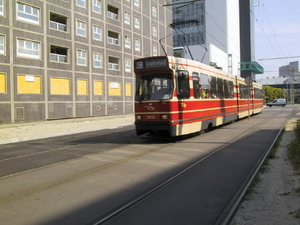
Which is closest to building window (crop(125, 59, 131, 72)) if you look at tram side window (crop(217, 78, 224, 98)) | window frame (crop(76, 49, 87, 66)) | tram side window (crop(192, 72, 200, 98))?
window frame (crop(76, 49, 87, 66))

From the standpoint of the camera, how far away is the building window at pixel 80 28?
31.8 m

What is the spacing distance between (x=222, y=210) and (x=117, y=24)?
3556cm

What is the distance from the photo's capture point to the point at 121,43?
38.1 meters

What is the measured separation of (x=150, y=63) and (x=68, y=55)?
21.0m

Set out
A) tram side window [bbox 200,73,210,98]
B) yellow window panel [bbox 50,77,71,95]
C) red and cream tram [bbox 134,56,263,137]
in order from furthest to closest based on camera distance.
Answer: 1. yellow window panel [bbox 50,77,71,95]
2. tram side window [bbox 200,73,210,98]
3. red and cream tram [bbox 134,56,263,137]

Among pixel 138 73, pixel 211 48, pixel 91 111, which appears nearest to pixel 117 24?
pixel 91 111

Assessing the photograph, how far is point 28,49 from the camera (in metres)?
26.6

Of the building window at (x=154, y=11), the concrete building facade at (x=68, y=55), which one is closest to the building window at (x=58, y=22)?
the concrete building facade at (x=68, y=55)

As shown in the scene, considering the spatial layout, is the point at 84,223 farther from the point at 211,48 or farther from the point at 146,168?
the point at 211,48

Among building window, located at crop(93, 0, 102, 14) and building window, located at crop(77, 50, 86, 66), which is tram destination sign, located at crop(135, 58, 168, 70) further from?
building window, located at crop(93, 0, 102, 14)

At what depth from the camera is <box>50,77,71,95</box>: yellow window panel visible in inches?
1139

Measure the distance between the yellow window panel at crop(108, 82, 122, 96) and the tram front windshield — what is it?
24.7 meters

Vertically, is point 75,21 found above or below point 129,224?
above

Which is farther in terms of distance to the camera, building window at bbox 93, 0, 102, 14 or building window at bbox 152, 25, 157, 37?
building window at bbox 152, 25, 157, 37
